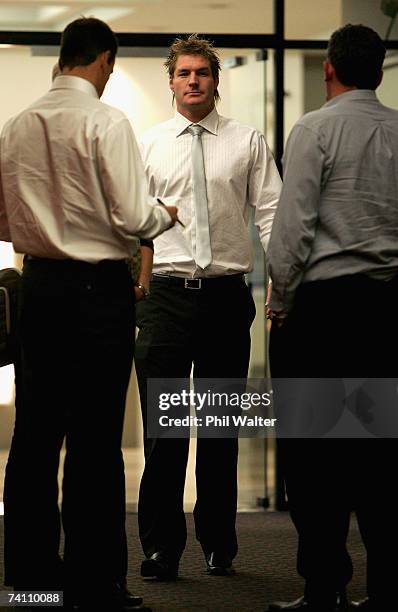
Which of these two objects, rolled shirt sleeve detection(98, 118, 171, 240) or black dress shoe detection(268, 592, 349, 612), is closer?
rolled shirt sleeve detection(98, 118, 171, 240)

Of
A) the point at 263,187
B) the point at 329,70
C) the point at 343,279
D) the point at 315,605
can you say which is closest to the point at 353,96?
the point at 329,70

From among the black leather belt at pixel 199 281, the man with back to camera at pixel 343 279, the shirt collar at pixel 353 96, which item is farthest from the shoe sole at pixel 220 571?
the shirt collar at pixel 353 96

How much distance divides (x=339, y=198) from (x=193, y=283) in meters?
1.04

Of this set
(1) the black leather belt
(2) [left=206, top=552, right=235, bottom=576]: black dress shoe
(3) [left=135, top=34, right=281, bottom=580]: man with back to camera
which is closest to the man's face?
(3) [left=135, top=34, right=281, bottom=580]: man with back to camera

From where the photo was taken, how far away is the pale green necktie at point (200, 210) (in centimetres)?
456

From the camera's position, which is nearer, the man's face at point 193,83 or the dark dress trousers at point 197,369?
the dark dress trousers at point 197,369

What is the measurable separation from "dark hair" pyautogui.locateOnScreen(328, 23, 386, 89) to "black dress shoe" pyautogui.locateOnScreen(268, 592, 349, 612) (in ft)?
5.19

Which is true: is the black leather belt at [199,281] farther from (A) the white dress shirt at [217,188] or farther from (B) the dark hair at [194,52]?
(B) the dark hair at [194,52]

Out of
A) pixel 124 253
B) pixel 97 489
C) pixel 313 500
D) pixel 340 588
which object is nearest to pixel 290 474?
pixel 313 500

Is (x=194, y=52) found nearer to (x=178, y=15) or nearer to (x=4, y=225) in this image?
(x=4, y=225)

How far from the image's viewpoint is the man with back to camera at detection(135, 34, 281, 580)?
4500mm

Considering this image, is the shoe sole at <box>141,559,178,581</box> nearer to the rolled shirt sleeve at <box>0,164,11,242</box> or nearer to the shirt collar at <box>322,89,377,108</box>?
the rolled shirt sleeve at <box>0,164,11,242</box>

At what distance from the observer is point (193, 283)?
4.55 m

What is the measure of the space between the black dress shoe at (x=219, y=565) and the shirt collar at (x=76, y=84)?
6.14 ft
